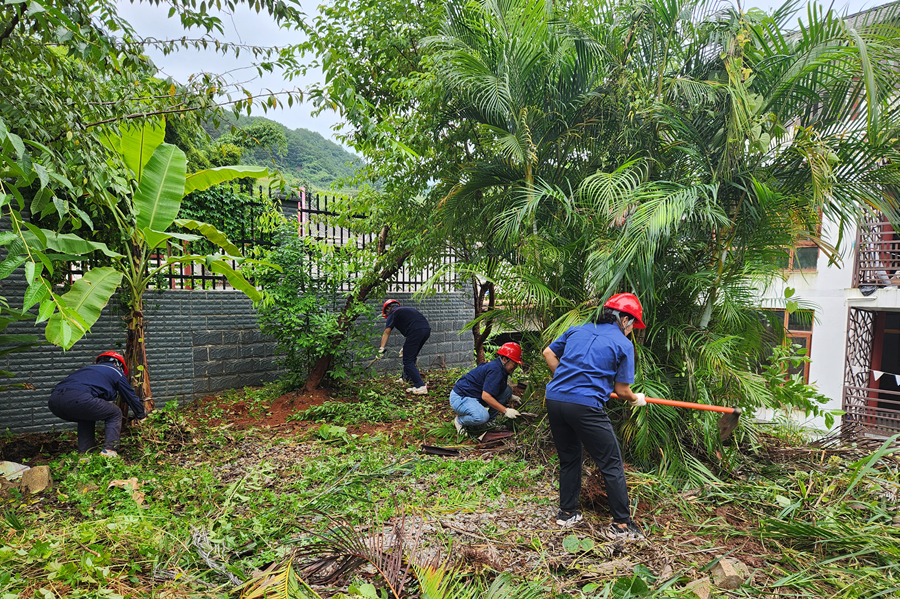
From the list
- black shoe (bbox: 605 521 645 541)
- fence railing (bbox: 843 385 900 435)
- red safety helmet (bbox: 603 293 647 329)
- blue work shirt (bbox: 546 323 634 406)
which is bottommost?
fence railing (bbox: 843 385 900 435)

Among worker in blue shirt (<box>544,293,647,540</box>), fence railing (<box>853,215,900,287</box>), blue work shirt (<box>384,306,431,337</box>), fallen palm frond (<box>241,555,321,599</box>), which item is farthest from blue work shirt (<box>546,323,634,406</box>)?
fence railing (<box>853,215,900,287</box>)

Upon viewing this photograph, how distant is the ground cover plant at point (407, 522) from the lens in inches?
107

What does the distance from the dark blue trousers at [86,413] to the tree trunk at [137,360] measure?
0.34 meters

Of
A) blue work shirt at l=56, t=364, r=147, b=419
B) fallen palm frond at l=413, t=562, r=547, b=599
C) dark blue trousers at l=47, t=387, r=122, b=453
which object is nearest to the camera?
fallen palm frond at l=413, t=562, r=547, b=599

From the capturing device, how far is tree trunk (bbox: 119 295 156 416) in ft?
16.9

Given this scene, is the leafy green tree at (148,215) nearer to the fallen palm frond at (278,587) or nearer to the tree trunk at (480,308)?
the fallen palm frond at (278,587)

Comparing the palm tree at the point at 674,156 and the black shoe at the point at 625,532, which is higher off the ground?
the palm tree at the point at 674,156

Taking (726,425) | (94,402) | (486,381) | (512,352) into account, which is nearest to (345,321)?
(486,381)

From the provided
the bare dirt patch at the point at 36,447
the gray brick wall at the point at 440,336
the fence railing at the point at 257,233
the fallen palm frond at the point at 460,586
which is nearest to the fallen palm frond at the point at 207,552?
the fallen palm frond at the point at 460,586

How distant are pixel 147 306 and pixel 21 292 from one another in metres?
1.18

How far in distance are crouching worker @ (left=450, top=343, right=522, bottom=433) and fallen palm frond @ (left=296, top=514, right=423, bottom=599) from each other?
98.3 inches

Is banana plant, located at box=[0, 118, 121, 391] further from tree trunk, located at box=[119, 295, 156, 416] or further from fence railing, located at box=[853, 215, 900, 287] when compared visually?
fence railing, located at box=[853, 215, 900, 287]

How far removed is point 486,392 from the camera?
5.40m

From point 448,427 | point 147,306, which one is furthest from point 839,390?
point 147,306
